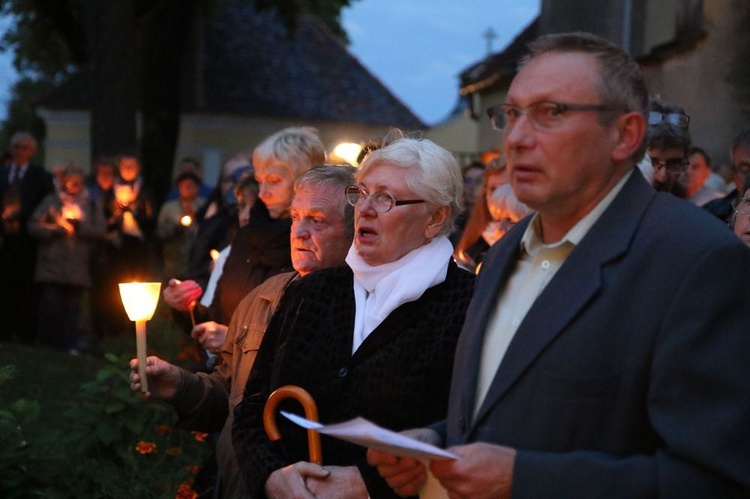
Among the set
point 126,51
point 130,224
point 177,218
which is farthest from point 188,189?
point 126,51

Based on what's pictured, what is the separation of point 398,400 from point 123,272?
10.3m

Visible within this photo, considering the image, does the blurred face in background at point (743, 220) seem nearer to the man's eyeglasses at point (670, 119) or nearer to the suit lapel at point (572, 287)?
the man's eyeglasses at point (670, 119)

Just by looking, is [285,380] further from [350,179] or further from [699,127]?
[699,127]

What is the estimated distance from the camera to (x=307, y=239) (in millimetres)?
4805

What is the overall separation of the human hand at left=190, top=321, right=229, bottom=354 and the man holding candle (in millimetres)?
603

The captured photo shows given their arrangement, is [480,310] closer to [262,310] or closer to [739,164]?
[262,310]

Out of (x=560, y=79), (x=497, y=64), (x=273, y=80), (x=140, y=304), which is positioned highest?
(x=273, y=80)

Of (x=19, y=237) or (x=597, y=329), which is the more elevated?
(x=597, y=329)

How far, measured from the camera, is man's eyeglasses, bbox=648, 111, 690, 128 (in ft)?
17.8

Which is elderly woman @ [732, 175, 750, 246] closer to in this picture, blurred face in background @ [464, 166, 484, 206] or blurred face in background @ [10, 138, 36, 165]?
blurred face in background @ [464, 166, 484, 206]

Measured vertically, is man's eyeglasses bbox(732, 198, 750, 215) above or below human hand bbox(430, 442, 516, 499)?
above

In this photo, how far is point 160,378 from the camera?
4.71 m

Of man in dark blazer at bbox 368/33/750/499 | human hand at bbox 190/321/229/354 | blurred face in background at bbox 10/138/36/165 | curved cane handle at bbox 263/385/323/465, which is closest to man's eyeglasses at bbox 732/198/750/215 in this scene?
man in dark blazer at bbox 368/33/750/499

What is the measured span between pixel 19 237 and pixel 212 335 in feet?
28.5
